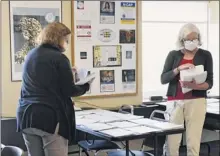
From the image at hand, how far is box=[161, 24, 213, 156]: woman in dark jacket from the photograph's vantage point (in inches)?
124

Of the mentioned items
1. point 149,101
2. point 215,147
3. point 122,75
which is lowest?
point 215,147

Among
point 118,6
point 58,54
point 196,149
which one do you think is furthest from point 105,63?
point 58,54

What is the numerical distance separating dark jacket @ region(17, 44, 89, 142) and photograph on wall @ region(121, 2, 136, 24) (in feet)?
6.43

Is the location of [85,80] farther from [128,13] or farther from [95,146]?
[128,13]

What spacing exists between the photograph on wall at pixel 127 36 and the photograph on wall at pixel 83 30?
14.5 inches

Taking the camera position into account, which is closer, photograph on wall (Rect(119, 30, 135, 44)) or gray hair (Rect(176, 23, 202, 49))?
gray hair (Rect(176, 23, 202, 49))

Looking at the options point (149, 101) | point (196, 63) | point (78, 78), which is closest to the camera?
point (78, 78)

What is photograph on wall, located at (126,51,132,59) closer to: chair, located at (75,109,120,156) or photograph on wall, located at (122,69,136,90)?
photograph on wall, located at (122,69,136,90)

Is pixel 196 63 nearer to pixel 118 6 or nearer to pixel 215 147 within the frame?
pixel 118 6

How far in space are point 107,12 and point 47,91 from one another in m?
2.01

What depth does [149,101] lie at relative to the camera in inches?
172

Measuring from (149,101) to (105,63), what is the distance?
30.4 inches

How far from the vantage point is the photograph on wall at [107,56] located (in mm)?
3957

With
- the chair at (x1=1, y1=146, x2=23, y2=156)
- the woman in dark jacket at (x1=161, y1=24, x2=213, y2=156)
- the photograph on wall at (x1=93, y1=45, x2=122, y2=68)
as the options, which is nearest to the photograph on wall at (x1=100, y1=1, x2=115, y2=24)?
the photograph on wall at (x1=93, y1=45, x2=122, y2=68)
